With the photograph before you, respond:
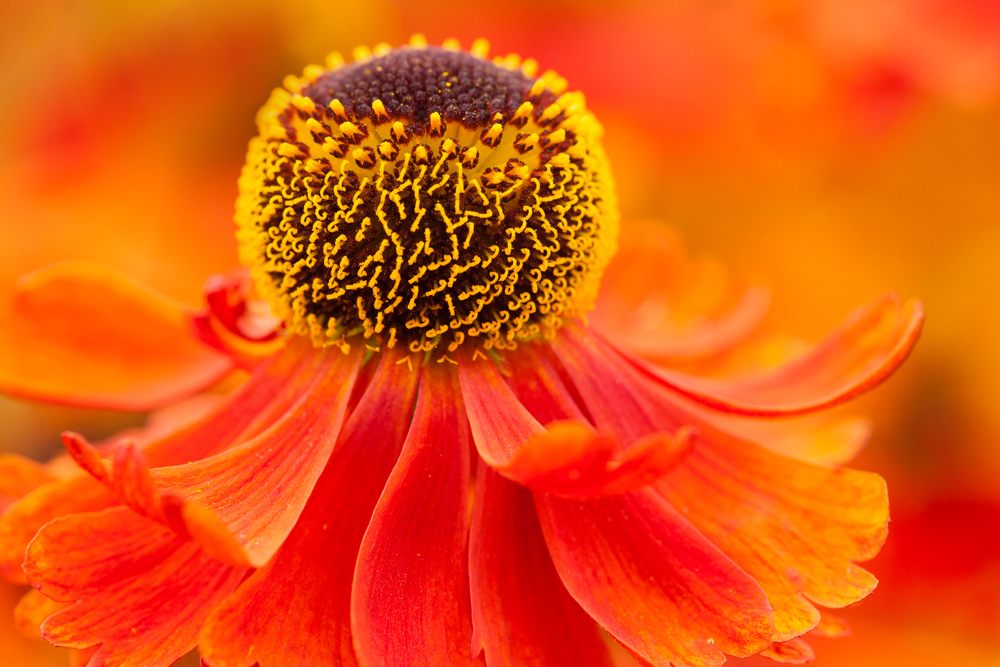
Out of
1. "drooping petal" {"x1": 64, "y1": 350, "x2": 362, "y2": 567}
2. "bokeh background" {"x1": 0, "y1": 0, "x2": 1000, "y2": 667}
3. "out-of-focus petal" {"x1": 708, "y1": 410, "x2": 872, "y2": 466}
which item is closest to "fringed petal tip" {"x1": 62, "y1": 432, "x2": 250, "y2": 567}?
"drooping petal" {"x1": 64, "y1": 350, "x2": 362, "y2": 567}

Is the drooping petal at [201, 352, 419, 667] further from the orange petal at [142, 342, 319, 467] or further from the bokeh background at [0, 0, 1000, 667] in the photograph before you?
the bokeh background at [0, 0, 1000, 667]

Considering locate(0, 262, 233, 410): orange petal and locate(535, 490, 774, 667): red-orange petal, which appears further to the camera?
locate(0, 262, 233, 410): orange petal

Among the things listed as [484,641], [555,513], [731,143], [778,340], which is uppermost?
[731,143]

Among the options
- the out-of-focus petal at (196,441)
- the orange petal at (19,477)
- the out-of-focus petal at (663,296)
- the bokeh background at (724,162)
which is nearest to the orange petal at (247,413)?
the out-of-focus petal at (196,441)

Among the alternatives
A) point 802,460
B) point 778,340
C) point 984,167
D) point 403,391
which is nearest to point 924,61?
point 984,167

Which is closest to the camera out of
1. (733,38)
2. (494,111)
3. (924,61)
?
(494,111)

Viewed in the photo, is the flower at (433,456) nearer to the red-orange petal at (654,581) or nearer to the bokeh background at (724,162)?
the red-orange petal at (654,581)

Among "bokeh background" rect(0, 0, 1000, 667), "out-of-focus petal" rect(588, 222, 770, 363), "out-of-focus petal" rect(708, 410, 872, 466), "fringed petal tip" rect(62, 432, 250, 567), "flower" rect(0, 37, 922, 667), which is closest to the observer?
"fringed petal tip" rect(62, 432, 250, 567)

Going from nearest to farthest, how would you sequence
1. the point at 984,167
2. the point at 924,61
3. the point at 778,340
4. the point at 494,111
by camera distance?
1. the point at 494,111
2. the point at 778,340
3. the point at 924,61
4. the point at 984,167

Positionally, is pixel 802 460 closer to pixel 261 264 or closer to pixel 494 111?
pixel 494 111
